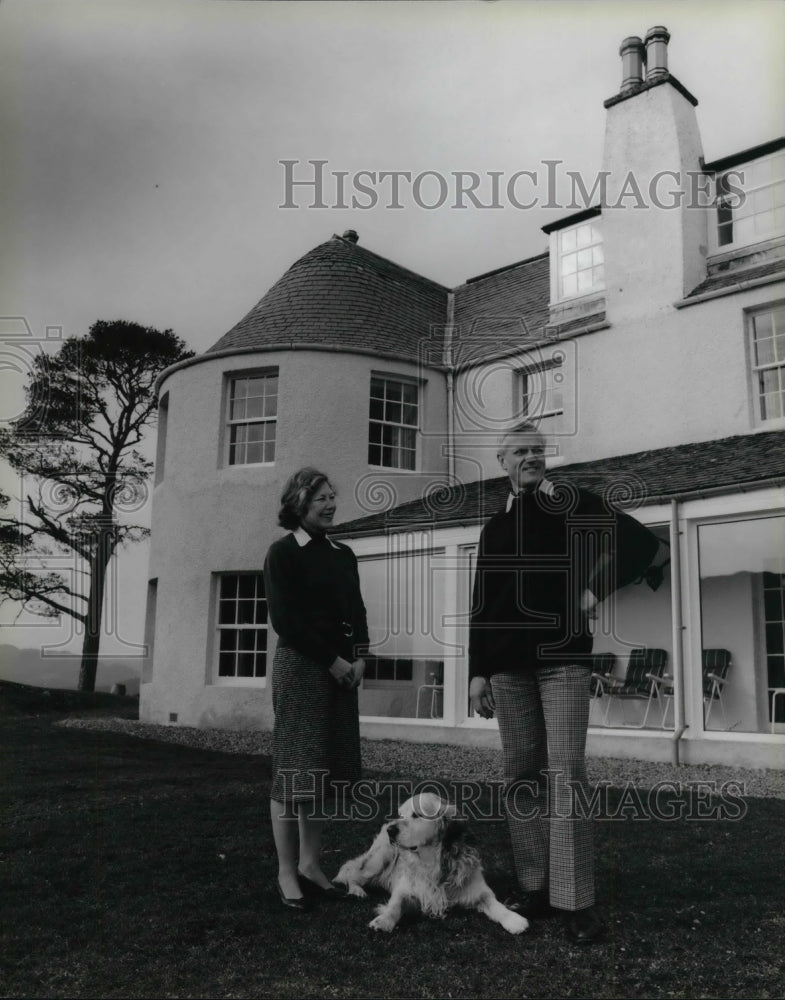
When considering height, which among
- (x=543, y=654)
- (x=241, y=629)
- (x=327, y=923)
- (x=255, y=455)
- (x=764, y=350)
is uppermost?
(x=764, y=350)

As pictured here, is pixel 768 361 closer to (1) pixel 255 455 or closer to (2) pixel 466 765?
(2) pixel 466 765

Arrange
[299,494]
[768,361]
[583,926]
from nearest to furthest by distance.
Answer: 1. [583,926]
2. [299,494]
3. [768,361]

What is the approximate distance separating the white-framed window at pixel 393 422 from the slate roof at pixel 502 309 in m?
1.02

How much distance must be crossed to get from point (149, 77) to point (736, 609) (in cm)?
879

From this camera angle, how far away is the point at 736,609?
1080 centimetres

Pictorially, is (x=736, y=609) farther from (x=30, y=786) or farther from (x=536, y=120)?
(x=30, y=786)

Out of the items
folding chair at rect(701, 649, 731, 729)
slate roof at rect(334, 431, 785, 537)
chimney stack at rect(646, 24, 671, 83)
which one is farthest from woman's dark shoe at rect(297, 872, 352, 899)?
chimney stack at rect(646, 24, 671, 83)

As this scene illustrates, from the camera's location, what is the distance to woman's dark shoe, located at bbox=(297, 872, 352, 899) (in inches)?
152

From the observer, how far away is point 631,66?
1218 cm

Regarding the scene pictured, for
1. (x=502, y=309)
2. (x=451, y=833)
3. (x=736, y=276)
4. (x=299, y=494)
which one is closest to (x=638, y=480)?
(x=736, y=276)

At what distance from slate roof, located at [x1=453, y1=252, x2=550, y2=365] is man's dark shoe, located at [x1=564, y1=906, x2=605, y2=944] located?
33.9 ft

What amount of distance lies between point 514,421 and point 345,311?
323 centimetres

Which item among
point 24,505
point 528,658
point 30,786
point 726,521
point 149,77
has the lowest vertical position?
point 30,786

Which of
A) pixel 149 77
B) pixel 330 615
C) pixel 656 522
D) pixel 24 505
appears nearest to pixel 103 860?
pixel 330 615
